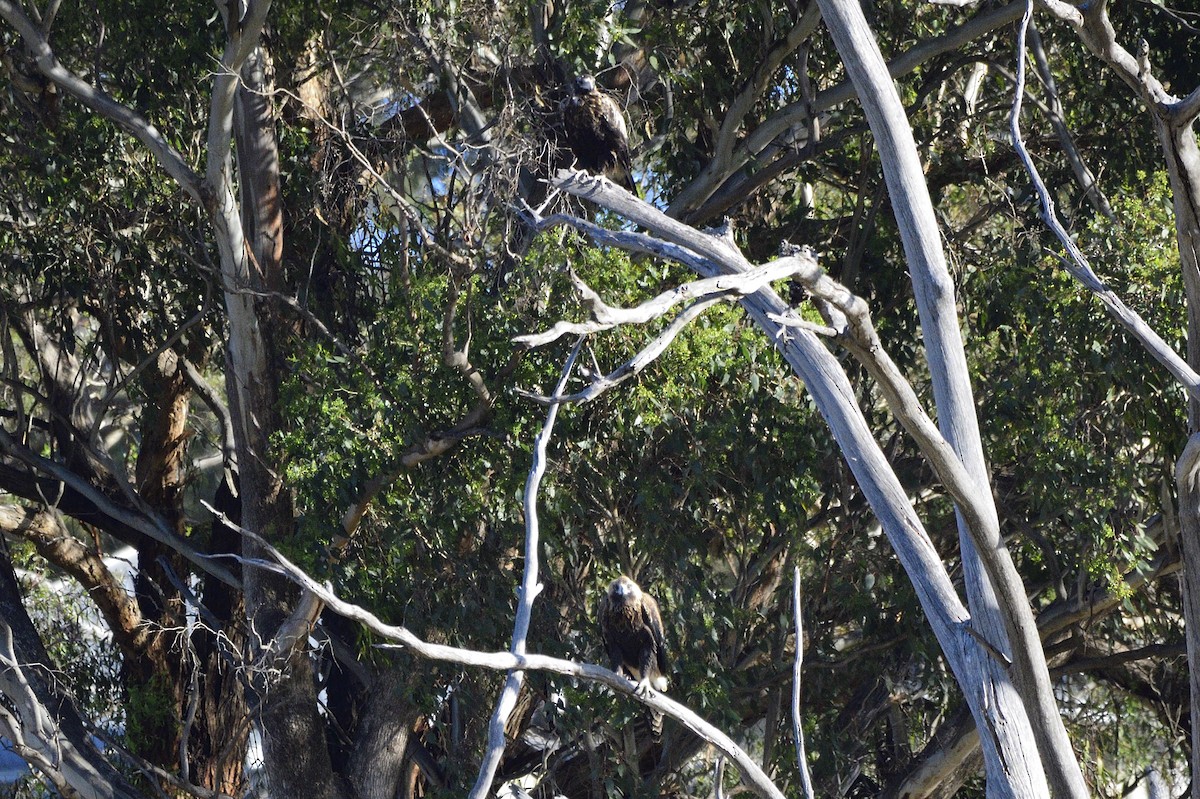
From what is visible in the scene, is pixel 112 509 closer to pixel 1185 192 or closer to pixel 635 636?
pixel 635 636

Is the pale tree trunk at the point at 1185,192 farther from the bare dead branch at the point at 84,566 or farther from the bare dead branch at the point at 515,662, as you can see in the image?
the bare dead branch at the point at 84,566

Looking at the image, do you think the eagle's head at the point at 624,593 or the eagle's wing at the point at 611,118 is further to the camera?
the eagle's wing at the point at 611,118

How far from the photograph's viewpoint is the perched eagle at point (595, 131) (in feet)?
20.0

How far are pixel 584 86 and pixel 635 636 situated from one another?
247 cm

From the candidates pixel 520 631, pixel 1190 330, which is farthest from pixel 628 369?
pixel 1190 330

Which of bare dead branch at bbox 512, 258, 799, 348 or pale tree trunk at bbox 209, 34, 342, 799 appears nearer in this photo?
bare dead branch at bbox 512, 258, 799, 348

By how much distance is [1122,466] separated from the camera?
596 centimetres

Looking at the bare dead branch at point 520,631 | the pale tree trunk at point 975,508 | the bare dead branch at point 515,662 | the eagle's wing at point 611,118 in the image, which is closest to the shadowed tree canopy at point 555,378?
the eagle's wing at point 611,118

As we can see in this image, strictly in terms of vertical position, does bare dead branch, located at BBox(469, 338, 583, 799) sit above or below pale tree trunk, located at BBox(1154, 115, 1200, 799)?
below

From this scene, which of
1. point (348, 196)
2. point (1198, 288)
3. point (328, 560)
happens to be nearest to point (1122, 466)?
point (1198, 288)

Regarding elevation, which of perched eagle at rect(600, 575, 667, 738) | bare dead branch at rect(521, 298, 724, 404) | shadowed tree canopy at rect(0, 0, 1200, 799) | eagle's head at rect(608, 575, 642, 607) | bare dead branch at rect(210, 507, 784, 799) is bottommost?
bare dead branch at rect(210, 507, 784, 799)

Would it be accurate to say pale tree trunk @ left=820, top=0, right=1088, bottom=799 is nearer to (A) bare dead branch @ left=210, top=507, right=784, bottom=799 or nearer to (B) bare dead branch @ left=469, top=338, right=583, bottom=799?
(A) bare dead branch @ left=210, top=507, right=784, bottom=799

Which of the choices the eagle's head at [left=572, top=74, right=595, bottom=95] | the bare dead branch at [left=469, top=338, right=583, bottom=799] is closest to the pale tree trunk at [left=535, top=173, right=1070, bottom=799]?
the bare dead branch at [left=469, top=338, right=583, bottom=799]

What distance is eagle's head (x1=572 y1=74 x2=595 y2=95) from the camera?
6.14 meters
